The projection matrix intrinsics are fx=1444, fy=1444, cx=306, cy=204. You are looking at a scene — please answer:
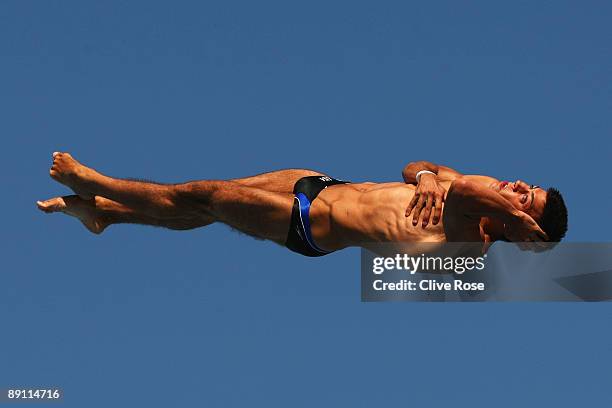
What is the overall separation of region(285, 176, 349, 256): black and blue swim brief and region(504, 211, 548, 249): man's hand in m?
2.98

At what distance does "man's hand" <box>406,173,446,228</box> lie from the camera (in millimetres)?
19750

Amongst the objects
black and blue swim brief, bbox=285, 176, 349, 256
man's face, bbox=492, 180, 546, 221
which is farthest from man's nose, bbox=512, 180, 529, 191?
black and blue swim brief, bbox=285, 176, 349, 256

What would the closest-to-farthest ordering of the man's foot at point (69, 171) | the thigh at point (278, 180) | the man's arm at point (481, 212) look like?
1. the man's arm at point (481, 212)
2. the thigh at point (278, 180)
3. the man's foot at point (69, 171)

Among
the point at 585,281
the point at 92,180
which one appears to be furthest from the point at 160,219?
Answer: the point at 585,281

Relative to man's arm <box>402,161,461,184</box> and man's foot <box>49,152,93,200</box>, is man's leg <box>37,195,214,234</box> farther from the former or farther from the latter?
man's arm <box>402,161,461,184</box>

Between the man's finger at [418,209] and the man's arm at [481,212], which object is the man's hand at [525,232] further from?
the man's finger at [418,209]

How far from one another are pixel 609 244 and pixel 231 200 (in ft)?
17.8

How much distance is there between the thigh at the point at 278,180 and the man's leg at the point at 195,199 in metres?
0.38

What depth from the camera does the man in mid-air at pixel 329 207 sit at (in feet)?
63.3

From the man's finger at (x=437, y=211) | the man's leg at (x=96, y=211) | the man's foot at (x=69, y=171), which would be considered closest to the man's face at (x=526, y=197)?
the man's finger at (x=437, y=211)

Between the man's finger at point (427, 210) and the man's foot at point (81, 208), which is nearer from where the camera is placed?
the man's finger at point (427, 210)

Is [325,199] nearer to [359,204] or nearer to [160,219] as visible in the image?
[359,204]

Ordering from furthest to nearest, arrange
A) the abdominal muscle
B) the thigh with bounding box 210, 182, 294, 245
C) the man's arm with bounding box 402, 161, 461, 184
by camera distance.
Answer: the thigh with bounding box 210, 182, 294, 245 → the man's arm with bounding box 402, 161, 461, 184 → the abdominal muscle

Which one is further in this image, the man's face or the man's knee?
the man's knee
